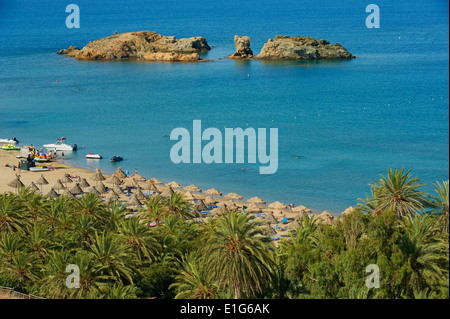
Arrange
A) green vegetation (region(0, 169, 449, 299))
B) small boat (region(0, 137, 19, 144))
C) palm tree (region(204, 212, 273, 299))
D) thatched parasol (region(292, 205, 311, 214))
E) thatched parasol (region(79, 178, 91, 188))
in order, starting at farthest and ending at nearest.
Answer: small boat (region(0, 137, 19, 144)) < thatched parasol (region(79, 178, 91, 188)) < thatched parasol (region(292, 205, 311, 214)) < green vegetation (region(0, 169, 449, 299)) < palm tree (region(204, 212, 273, 299))

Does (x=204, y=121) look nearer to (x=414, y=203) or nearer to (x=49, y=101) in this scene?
(x=49, y=101)

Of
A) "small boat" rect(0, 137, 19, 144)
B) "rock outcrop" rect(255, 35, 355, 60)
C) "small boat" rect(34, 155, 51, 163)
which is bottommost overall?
"small boat" rect(34, 155, 51, 163)

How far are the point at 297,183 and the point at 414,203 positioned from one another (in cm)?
3264

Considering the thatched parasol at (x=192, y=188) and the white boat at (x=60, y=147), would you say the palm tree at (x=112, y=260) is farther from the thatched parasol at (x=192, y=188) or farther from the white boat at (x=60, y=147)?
the white boat at (x=60, y=147)

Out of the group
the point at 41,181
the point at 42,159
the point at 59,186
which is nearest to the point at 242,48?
the point at 42,159

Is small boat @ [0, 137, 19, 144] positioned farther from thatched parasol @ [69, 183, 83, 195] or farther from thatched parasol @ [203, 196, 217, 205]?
thatched parasol @ [203, 196, 217, 205]

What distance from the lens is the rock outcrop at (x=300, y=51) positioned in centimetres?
15275

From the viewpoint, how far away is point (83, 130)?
309 ft

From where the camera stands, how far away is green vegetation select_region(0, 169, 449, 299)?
29.2 metres

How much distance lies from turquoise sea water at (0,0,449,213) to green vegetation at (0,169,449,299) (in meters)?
25.4

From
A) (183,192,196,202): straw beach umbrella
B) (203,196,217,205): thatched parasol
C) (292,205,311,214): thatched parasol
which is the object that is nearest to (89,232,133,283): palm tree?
(183,192,196,202): straw beach umbrella

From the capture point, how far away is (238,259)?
2920 centimetres

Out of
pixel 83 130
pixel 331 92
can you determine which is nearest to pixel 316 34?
pixel 331 92

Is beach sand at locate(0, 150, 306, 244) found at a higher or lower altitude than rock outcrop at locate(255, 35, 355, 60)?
lower
